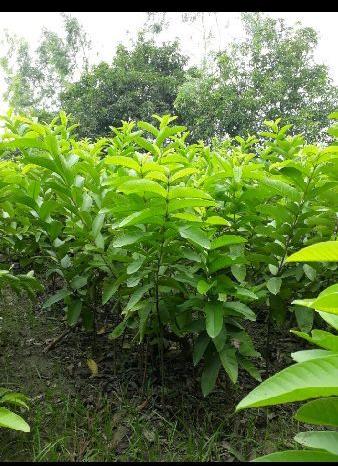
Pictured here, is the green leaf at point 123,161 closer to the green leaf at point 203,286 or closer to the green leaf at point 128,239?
the green leaf at point 128,239

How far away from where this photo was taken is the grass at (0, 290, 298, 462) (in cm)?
179

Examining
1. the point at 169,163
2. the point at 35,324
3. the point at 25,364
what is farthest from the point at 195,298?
the point at 35,324

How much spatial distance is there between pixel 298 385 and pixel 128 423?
5.10 feet

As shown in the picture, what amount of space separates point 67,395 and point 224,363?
0.77 m

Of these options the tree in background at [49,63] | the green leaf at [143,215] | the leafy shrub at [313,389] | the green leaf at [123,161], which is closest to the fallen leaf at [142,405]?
the green leaf at [143,215]

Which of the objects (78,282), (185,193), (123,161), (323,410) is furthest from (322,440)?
(78,282)

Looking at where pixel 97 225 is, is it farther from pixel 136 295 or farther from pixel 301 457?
pixel 301 457

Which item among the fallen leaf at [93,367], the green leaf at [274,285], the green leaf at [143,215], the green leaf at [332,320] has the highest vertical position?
the green leaf at [332,320]

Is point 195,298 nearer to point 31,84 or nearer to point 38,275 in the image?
point 38,275

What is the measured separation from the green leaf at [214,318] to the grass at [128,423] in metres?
0.46

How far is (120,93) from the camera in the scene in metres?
20.0

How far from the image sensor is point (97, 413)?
6.57 feet

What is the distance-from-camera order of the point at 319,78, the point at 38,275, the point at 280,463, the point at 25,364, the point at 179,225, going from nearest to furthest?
the point at 280,463, the point at 179,225, the point at 25,364, the point at 38,275, the point at 319,78

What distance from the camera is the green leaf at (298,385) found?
533 mm
